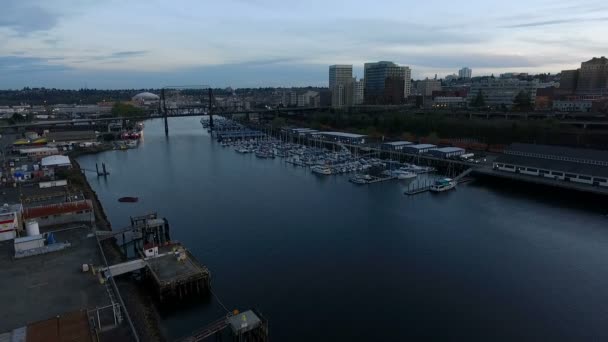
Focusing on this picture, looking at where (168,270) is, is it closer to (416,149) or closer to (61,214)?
(61,214)

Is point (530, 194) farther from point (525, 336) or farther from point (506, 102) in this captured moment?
point (506, 102)

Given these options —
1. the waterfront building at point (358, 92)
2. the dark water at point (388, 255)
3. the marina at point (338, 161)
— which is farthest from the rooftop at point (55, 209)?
the waterfront building at point (358, 92)

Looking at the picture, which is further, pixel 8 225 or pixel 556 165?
pixel 556 165

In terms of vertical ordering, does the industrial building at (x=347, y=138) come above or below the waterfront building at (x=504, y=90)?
below

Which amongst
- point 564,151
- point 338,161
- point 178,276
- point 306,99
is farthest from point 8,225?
point 306,99

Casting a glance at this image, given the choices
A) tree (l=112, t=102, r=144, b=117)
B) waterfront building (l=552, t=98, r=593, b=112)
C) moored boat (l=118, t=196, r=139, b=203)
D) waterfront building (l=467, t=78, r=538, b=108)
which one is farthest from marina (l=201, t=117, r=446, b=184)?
waterfront building (l=467, t=78, r=538, b=108)

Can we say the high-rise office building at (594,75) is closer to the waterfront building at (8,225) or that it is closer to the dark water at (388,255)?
the dark water at (388,255)

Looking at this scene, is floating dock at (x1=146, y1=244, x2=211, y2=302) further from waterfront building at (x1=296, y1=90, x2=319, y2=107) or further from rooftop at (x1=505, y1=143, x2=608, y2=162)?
waterfront building at (x1=296, y1=90, x2=319, y2=107)
